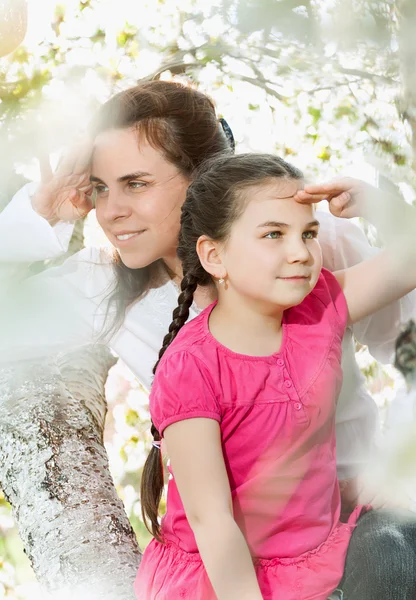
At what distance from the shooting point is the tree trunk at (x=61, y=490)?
Answer: 122 centimetres

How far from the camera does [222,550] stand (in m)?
0.96

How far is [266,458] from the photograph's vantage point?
108 cm

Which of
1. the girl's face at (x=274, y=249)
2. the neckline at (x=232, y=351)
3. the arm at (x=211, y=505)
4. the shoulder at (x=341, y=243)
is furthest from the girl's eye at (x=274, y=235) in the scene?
the shoulder at (x=341, y=243)

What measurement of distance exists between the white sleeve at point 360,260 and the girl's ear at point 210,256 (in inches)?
14.4

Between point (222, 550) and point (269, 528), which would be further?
point (269, 528)

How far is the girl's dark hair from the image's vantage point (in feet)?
3.62

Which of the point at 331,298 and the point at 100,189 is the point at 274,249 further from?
the point at 100,189

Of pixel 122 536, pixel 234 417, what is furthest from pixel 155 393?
pixel 122 536

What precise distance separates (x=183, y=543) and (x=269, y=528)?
0.14 metres

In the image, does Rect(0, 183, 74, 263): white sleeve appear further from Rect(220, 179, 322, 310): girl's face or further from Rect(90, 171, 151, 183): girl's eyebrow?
Rect(90, 171, 151, 183): girl's eyebrow

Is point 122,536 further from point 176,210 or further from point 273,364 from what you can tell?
point 176,210

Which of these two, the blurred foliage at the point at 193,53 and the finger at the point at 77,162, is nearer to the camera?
the blurred foliage at the point at 193,53

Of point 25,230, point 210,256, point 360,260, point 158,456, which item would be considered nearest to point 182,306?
point 210,256

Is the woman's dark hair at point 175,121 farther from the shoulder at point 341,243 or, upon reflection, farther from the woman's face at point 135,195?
the shoulder at point 341,243
